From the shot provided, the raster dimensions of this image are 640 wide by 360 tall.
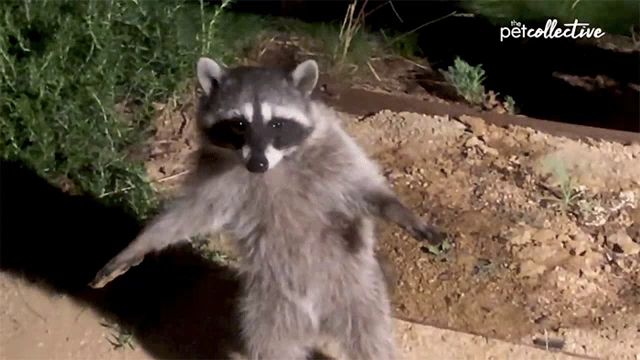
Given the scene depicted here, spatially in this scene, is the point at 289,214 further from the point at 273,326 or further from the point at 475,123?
the point at 475,123

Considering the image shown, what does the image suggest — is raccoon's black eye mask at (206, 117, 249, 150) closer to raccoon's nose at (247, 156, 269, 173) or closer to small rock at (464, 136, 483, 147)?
raccoon's nose at (247, 156, 269, 173)

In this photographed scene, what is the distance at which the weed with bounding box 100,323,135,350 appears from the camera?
3820mm

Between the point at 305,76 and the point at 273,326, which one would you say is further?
the point at 273,326

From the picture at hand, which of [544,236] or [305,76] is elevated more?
[305,76]

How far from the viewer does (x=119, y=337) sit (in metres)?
3.85

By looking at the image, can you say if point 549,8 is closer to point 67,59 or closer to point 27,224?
point 67,59

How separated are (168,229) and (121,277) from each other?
0.79m

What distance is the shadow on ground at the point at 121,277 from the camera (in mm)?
3900

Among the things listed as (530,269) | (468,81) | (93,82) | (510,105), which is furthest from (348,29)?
(530,269)

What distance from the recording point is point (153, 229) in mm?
3467

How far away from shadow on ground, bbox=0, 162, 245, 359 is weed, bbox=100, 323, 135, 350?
28 mm

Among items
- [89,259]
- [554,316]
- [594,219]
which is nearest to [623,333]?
[554,316]

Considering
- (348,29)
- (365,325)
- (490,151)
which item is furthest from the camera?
(348,29)

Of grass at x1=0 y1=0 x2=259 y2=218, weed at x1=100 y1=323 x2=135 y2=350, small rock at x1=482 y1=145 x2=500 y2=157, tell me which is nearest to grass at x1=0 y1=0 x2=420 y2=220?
grass at x1=0 y1=0 x2=259 y2=218
